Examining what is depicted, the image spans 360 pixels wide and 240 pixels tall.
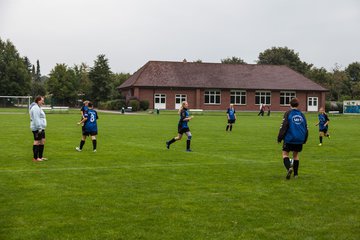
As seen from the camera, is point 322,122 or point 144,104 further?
point 144,104

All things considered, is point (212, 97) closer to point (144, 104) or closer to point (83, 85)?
point (144, 104)

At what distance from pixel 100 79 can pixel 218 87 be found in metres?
21.4

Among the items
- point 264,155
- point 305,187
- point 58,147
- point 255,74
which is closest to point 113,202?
point 305,187

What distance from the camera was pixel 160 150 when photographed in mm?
17359

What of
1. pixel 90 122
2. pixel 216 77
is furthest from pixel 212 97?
pixel 90 122

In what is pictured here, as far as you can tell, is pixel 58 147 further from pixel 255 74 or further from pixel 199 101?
pixel 255 74

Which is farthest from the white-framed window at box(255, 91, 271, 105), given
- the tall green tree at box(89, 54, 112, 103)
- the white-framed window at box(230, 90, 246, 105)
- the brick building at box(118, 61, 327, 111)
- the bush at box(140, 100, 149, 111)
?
the tall green tree at box(89, 54, 112, 103)

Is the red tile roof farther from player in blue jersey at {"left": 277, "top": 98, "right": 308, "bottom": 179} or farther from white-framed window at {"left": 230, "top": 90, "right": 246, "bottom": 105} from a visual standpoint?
player in blue jersey at {"left": 277, "top": 98, "right": 308, "bottom": 179}

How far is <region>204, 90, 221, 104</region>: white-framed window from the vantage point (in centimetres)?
7419

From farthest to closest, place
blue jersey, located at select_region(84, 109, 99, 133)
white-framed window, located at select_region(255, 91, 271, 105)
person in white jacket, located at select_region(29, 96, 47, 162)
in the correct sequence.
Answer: white-framed window, located at select_region(255, 91, 271, 105) < blue jersey, located at select_region(84, 109, 99, 133) < person in white jacket, located at select_region(29, 96, 47, 162)

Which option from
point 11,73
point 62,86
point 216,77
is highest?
point 11,73

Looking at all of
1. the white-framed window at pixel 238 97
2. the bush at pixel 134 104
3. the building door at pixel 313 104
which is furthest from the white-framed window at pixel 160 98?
the building door at pixel 313 104

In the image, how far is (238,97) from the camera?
75.5m

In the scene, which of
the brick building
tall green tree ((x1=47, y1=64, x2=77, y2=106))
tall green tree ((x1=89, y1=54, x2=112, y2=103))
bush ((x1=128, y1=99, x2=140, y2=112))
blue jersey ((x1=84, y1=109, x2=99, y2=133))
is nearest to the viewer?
blue jersey ((x1=84, y1=109, x2=99, y2=133))
